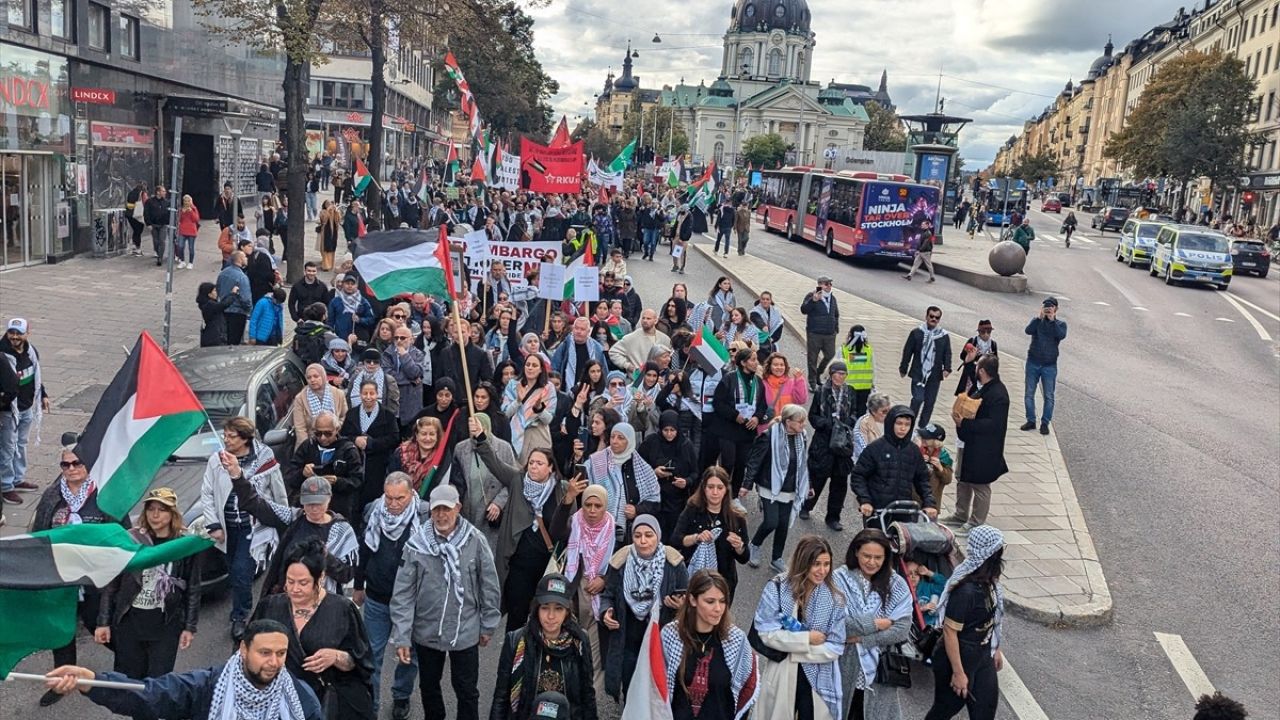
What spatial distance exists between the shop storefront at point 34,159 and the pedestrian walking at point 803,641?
19.1 m

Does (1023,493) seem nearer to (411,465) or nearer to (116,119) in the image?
(411,465)

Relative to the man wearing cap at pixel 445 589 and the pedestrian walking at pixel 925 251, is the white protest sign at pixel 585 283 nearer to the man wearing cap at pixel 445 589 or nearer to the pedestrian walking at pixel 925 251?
the man wearing cap at pixel 445 589

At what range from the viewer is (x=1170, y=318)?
2519 centimetres

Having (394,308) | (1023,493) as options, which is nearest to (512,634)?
(394,308)

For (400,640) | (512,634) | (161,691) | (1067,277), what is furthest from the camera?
(1067,277)

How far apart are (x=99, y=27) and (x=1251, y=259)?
37728mm

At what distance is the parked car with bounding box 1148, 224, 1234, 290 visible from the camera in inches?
1219

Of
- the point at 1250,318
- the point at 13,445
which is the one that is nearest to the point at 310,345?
the point at 13,445

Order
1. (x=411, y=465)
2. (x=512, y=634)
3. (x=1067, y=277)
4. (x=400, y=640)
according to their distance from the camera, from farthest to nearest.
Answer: (x=1067, y=277) → (x=411, y=465) → (x=400, y=640) → (x=512, y=634)

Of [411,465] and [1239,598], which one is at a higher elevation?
[411,465]

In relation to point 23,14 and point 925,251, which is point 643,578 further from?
point 925,251

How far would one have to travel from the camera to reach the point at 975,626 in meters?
5.65

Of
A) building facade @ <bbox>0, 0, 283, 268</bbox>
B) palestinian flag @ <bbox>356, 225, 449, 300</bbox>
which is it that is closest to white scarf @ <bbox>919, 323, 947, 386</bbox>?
palestinian flag @ <bbox>356, 225, 449, 300</bbox>

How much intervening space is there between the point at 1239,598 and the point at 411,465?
724 centimetres
